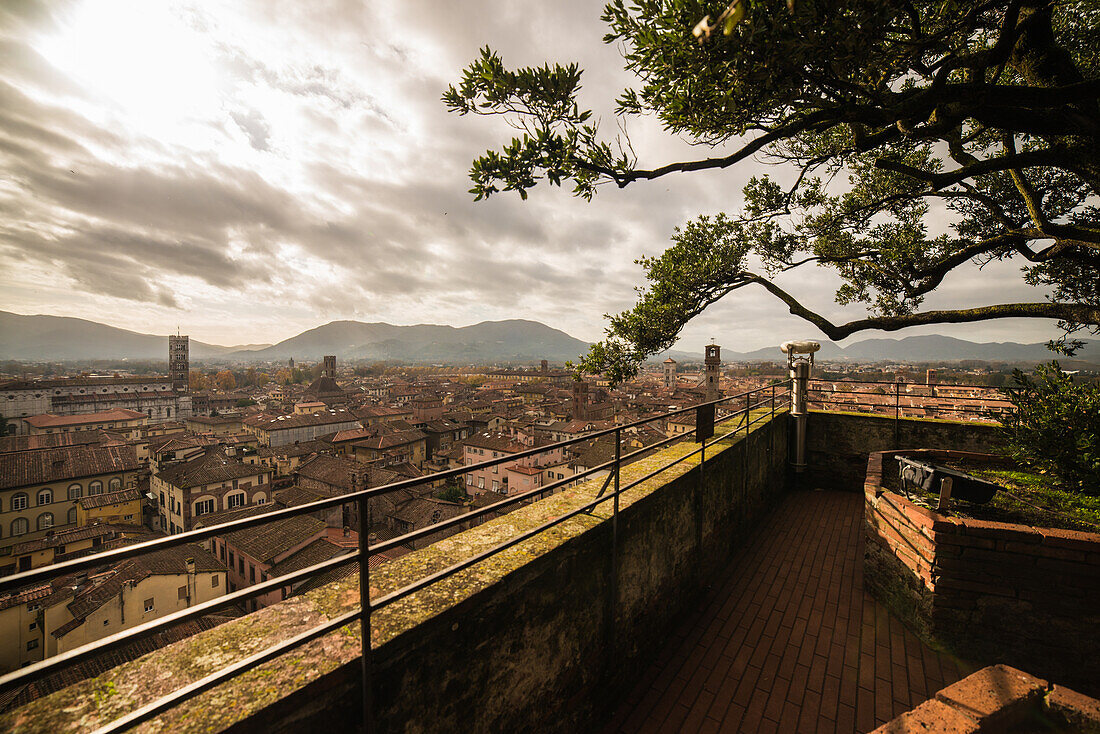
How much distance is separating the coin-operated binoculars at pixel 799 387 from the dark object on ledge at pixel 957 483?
3.30 metres

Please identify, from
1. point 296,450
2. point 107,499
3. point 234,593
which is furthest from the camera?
point 296,450

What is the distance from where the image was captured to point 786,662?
12.2ft

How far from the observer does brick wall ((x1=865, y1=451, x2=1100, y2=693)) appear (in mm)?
3473

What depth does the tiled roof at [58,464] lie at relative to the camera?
2931 centimetres

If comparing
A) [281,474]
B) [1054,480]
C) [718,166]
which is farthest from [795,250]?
[281,474]

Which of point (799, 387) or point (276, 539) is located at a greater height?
point (799, 387)

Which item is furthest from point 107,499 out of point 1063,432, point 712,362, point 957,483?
point 1063,432

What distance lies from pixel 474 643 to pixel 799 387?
8.02 meters

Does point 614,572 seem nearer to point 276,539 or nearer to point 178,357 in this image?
point 276,539

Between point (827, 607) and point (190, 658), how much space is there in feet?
18.2

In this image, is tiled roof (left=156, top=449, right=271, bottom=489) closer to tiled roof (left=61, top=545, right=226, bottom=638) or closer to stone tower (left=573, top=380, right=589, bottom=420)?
tiled roof (left=61, top=545, right=226, bottom=638)

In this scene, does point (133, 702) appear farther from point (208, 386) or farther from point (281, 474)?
point (208, 386)

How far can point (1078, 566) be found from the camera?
3.46 m

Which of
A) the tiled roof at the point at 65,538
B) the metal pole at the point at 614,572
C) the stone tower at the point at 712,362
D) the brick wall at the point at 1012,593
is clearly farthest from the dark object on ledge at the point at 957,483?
the tiled roof at the point at 65,538
